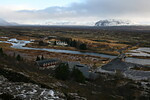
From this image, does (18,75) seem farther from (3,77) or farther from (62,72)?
(62,72)

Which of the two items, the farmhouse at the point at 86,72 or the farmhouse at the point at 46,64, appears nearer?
the farmhouse at the point at 86,72

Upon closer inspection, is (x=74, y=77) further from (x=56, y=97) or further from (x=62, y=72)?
(x=56, y=97)

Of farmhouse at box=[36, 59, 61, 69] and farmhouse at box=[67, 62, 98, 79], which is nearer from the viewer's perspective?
farmhouse at box=[67, 62, 98, 79]

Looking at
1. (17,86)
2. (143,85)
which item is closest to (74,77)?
(143,85)

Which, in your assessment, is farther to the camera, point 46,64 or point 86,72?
point 46,64

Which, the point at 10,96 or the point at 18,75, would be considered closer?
the point at 10,96

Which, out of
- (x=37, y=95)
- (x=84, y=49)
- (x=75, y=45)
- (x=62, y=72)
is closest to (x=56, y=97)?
(x=37, y=95)

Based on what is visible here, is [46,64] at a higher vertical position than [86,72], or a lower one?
higher

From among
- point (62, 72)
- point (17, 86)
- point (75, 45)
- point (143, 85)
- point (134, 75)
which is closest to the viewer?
point (17, 86)

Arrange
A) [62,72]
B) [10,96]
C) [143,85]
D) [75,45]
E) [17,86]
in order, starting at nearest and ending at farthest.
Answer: [10,96], [17,86], [62,72], [143,85], [75,45]

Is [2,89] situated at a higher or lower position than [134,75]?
higher
